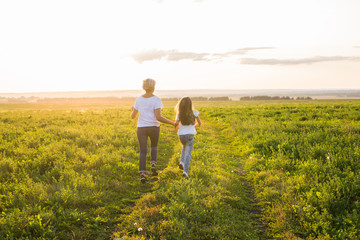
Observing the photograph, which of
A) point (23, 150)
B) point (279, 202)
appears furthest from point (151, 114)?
point (23, 150)

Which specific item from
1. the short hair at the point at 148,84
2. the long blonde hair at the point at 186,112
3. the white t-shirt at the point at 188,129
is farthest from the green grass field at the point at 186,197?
the short hair at the point at 148,84

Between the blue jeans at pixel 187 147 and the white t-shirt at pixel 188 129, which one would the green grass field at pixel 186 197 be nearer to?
the blue jeans at pixel 187 147

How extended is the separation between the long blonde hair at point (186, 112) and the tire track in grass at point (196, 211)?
178 centimetres

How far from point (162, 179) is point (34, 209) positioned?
3.59 m

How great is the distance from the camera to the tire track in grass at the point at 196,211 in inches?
180

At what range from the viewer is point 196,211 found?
519 cm

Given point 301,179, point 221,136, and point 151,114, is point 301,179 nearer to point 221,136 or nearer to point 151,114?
point 151,114

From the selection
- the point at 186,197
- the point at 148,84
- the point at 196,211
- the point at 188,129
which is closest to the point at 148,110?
the point at 148,84

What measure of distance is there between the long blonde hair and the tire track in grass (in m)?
1.78

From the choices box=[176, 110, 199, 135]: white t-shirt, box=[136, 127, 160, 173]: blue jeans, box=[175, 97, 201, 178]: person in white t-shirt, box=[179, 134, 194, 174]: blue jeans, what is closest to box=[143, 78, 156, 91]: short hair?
box=[175, 97, 201, 178]: person in white t-shirt

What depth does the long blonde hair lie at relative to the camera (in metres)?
7.10

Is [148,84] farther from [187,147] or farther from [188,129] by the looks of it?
[187,147]

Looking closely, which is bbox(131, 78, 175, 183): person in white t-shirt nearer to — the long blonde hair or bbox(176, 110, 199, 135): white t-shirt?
the long blonde hair

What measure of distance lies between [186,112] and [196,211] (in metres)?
3.11
